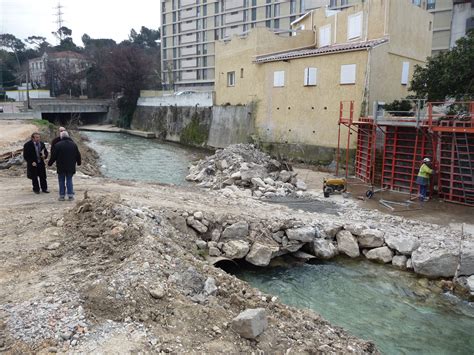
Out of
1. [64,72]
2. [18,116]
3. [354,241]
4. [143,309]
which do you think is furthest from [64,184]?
[64,72]

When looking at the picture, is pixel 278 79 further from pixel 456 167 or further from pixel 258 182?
pixel 456 167

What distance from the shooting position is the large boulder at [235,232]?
10.6m


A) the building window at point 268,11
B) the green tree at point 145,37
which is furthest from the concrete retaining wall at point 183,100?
the green tree at point 145,37

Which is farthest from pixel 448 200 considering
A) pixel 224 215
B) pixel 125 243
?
pixel 125 243

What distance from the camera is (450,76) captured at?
1709cm

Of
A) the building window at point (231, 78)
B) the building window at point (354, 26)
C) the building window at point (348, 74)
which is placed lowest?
the building window at point (348, 74)

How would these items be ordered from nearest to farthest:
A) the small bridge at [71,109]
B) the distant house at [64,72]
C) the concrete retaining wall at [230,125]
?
the concrete retaining wall at [230,125], the small bridge at [71,109], the distant house at [64,72]

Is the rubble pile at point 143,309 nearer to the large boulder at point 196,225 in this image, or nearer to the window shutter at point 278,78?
the large boulder at point 196,225

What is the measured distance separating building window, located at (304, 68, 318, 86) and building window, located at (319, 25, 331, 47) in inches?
155

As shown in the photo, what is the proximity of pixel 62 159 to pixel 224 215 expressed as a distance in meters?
4.35

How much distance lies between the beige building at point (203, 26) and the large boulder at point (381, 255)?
49727 millimetres

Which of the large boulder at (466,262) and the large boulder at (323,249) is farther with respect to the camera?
the large boulder at (323,249)

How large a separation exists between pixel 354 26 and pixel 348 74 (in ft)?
13.7

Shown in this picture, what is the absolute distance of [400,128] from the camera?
16438 millimetres
